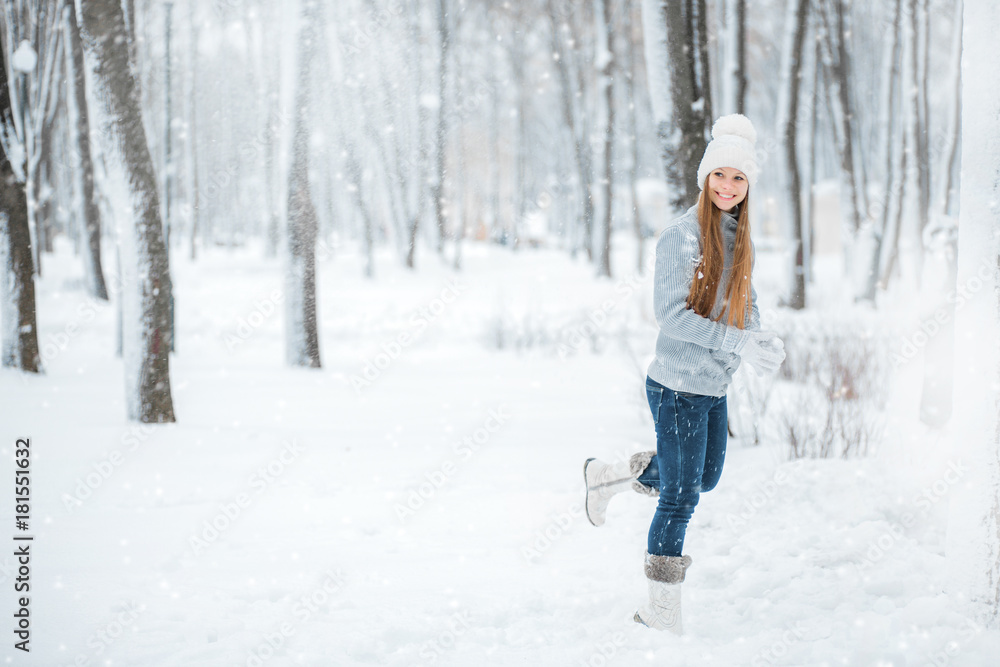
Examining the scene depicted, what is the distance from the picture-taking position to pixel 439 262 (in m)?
19.4

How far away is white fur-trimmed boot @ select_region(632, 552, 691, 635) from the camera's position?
2430 millimetres

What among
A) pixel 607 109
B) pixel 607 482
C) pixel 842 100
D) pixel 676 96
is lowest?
pixel 607 482

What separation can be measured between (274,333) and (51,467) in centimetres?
756

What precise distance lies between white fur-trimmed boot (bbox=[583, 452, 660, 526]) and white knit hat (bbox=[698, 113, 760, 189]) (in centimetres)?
117

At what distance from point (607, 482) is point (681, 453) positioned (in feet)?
2.09

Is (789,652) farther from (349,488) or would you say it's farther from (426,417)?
(426,417)

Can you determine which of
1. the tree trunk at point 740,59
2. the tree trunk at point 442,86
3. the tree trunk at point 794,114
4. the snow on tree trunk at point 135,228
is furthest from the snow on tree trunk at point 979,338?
the tree trunk at point 442,86

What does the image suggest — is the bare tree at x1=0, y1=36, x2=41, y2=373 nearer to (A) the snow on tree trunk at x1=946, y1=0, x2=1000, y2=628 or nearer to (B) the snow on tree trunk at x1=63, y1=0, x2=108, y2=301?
(B) the snow on tree trunk at x1=63, y1=0, x2=108, y2=301

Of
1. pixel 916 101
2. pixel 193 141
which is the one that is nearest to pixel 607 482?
pixel 916 101

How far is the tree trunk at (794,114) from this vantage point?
9773 millimetres

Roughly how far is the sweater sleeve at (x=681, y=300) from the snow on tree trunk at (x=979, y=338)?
0.92 metres

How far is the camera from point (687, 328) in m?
2.26

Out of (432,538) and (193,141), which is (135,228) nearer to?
(432,538)

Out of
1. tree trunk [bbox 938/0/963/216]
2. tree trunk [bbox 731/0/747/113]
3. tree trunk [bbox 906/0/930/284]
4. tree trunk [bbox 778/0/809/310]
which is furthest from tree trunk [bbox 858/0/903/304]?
tree trunk [bbox 731/0/747/113]
